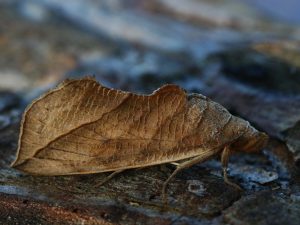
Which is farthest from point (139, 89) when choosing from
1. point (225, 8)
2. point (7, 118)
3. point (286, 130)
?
point (225, 8)

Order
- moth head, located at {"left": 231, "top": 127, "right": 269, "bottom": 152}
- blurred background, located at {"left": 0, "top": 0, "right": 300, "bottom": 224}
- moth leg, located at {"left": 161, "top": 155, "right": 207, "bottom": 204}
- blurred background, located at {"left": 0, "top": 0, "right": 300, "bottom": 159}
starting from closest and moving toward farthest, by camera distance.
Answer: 1. moth leg, located at {"left": 161, "top": 155, "right": 207, "bottom": 204}
2. moth head, located at {"left": 231, "top": 127, "right": 269, "bottom": 152}
3. blurred background, located at {"left": 0, "top": 0, "right": 300, "bottom": 224}
4. blurred background, located at {"left": 0, "top": 0, "right": 300, "bottom": 159}

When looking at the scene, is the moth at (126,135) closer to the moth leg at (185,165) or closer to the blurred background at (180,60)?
the moth leg at (185,165)

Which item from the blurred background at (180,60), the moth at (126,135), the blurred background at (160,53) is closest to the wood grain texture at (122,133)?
the moth at (126,135)

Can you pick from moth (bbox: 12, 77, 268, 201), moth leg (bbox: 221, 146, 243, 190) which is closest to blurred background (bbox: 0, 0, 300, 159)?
moth leg (bbox: 221, 146, 243, 190)

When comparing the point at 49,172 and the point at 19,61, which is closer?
the point at 49,172

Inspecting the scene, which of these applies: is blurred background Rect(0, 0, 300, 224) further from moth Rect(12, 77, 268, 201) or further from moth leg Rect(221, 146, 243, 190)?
moth Rect(12, 77, 268, 201)

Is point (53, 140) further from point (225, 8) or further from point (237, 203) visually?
point (225, 8)

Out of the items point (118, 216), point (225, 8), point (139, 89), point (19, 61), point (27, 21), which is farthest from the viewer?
point (225, 8)
